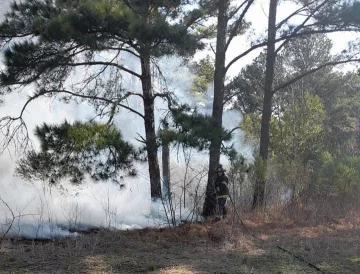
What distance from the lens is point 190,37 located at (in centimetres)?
1051

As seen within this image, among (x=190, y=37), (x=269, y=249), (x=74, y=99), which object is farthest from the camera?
(x=74, y=99)

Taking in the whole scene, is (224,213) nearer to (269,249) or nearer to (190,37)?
(269,249)

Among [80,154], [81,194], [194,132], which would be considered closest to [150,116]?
[80,154]

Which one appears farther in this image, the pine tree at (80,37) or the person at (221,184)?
the person at (221,184)

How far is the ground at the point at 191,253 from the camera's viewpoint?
7.05m

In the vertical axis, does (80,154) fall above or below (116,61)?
below

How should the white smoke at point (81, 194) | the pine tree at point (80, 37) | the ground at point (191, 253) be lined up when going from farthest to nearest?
the white smoke at point (81, 194) < the pine tree at point (80, 37) < the ground at point (191, 253)

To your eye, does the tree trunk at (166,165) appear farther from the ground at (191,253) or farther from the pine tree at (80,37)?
the ground at (191,253)

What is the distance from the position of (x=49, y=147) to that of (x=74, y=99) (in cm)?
269

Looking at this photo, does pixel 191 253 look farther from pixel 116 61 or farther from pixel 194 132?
pixel 116 61

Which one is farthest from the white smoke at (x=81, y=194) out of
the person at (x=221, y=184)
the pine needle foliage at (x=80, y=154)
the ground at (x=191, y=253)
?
the ground at (x=191, y=253)

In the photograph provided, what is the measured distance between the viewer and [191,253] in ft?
27.7

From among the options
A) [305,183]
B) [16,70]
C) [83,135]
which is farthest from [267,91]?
[16,70]

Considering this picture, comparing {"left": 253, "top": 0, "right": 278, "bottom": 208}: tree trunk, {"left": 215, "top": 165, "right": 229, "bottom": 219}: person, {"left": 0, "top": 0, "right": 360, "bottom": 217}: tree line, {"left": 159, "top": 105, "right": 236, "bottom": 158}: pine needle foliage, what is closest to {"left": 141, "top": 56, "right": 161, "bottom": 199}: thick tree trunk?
{"left": 0, "top": 0, "right": 360, "bottom": 217}: tree line
